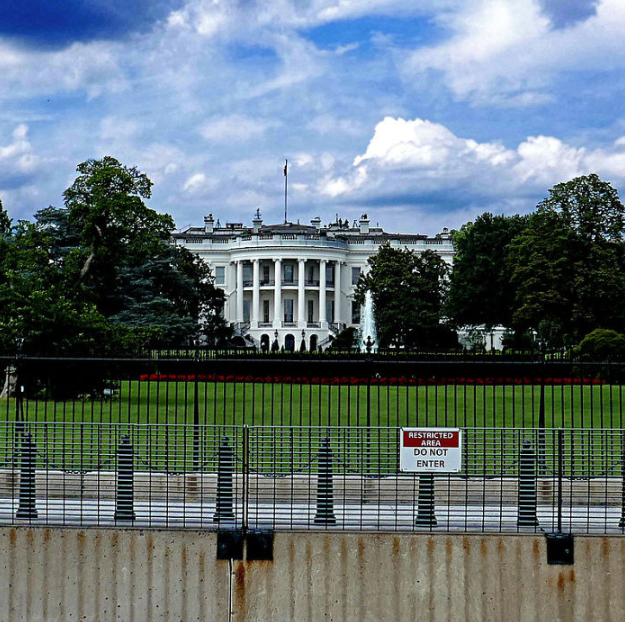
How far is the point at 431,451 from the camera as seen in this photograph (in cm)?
960

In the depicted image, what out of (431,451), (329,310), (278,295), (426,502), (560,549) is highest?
(278,295)

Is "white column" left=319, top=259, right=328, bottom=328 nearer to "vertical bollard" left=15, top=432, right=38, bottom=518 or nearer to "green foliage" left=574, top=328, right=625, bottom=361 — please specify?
"green foliage" left=574, top=328, right=625, bottom=361

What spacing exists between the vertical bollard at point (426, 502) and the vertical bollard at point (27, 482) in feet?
12.2

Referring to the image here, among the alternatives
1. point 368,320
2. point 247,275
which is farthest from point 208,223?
point 368,320

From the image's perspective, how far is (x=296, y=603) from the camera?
920 cm

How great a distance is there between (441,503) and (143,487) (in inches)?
125

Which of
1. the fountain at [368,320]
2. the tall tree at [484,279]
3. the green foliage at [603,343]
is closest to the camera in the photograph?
the green foliage at [603,343]

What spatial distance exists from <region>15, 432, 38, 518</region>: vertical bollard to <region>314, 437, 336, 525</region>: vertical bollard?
2.75m

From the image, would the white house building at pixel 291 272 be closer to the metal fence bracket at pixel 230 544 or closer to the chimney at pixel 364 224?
the chimney at pixel 364 224

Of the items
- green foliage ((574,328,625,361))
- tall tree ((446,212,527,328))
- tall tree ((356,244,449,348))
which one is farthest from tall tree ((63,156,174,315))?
tall tree ((356,244,449,348))

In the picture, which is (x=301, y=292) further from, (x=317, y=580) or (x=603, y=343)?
(x=317, y=580)

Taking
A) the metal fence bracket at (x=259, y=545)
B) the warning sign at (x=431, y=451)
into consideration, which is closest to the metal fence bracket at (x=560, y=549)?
the warning sign at (x=431, y=451)

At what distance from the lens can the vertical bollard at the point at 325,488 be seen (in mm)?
9469

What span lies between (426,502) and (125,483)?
119 inches
